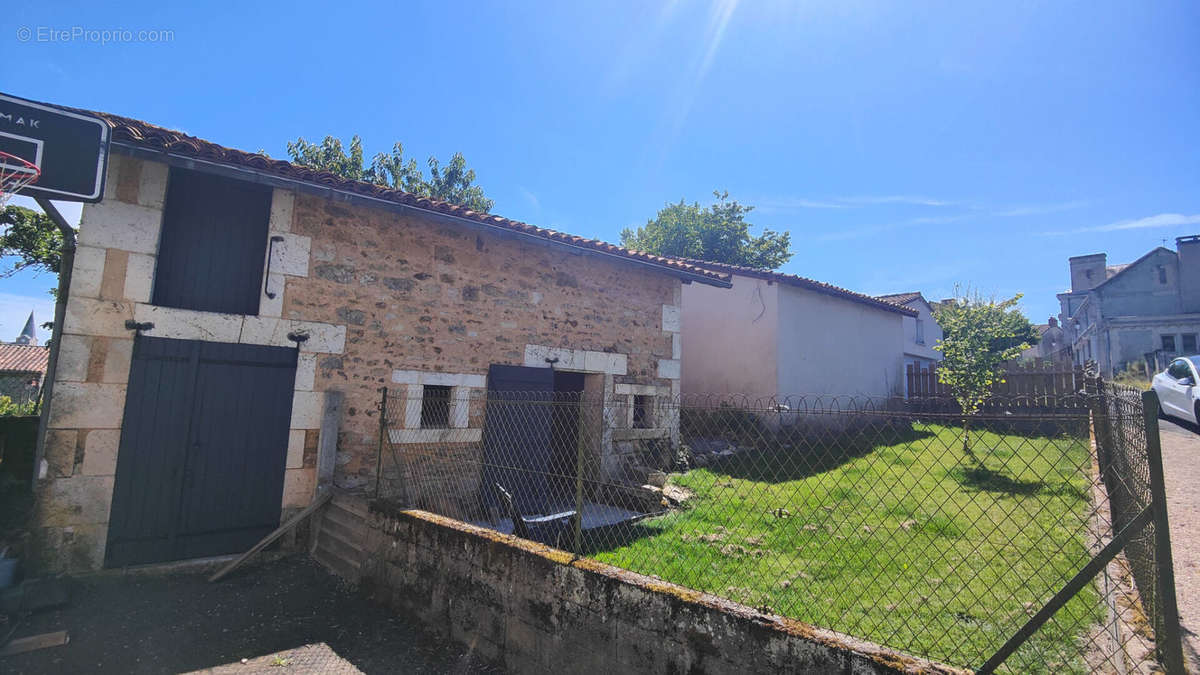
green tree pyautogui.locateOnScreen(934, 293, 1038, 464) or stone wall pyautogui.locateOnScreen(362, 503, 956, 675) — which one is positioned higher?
green tree pyautogui.locateOnScreen(934, 293, 1038, 464)

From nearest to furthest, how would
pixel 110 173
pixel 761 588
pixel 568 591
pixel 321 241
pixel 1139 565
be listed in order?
pixel 1139 565, pixel 568 591, pixel 761 588, pixel 110 173, pixel 321 241

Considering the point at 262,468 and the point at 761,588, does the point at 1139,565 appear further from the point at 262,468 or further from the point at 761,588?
the point at 262,468

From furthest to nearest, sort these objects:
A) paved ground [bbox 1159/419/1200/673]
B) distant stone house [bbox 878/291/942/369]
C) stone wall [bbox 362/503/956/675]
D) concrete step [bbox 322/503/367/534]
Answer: distant stone house [bbox 878/291/942/369]
concrete step [bbox 322/503/367/534]
paved ground [bbox 1159/419/1200/673]
stone wall [bbox 362/503/956/675]

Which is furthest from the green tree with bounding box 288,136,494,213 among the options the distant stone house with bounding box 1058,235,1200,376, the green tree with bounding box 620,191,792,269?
the distant stone house with bounding box 1058,235,1200,376

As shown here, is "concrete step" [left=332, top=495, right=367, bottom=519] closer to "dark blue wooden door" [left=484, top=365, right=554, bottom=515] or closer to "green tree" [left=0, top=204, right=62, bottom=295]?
"dark blue wooden door" [left=484, top=365, right=554, bottom=515]

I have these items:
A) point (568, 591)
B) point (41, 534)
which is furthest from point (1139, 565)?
point (41, 534)

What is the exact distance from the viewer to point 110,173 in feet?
17.4

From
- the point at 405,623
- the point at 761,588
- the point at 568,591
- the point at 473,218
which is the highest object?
the point at 473,218

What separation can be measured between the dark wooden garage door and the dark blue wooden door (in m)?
2.42

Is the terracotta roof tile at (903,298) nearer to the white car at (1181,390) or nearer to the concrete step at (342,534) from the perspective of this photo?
the white car at (1181,390)

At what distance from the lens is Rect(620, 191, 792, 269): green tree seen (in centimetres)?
2123

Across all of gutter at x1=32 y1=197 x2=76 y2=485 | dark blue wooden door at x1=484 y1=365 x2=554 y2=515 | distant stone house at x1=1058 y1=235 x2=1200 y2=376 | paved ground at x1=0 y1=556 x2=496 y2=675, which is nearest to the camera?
paved ground at x1=0 y1=556 x2=496 y2=675

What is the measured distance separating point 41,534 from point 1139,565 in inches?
320

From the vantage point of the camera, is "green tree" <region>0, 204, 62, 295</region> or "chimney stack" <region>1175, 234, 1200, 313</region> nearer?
"green tree" <region>0, 204, 62, 295</region>
